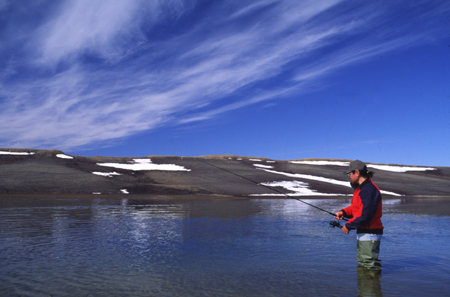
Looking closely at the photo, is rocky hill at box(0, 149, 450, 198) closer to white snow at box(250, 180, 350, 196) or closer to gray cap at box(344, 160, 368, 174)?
white snow at box(250, 180, 350, 196)

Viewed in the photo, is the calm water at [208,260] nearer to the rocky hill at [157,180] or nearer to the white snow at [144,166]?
the rocky hill at [157,180]

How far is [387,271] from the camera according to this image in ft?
23.5

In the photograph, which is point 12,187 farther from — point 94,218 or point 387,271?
point 387,271

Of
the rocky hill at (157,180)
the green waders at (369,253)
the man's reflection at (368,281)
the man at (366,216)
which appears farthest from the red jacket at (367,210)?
the rocky hill at (157,180)

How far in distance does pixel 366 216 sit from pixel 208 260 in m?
3.85

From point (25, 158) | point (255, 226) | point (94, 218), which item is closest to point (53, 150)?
point (25, 158)

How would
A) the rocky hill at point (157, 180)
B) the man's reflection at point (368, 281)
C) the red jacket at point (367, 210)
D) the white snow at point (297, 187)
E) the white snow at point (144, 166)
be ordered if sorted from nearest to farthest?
the man's reflection at point (368, 281), the red jacket at point (367, 210), the rocky hill at point (157, 180), the white snow at point (297, 187), the white snow at point (144, 166)

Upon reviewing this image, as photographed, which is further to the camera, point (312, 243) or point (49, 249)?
A: point (312, 243)

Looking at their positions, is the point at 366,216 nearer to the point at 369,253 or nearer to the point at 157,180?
the point at 369,253

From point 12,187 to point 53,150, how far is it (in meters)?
23.5

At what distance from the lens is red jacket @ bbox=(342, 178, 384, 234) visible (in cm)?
617

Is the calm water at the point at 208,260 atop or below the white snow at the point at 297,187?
below

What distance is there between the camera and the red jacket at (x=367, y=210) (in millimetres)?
6168

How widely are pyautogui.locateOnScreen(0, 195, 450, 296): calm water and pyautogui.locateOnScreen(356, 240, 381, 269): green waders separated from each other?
→ 24 centimetres
